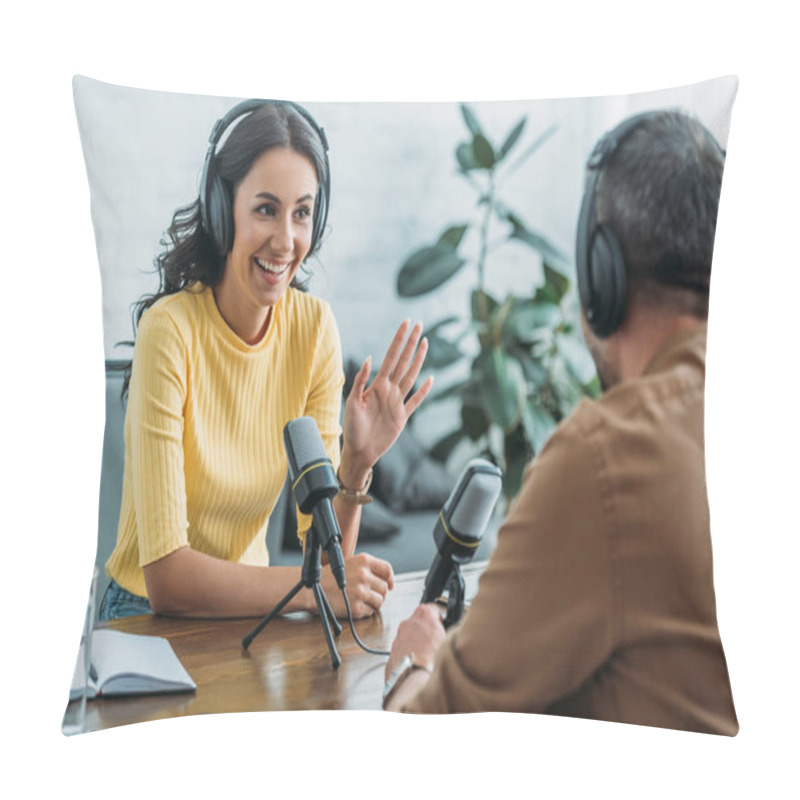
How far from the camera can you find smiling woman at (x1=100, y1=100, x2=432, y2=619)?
1.99 metres

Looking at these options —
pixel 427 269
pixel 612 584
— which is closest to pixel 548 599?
pixel 612 584

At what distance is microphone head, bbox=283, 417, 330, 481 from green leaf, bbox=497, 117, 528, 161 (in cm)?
64

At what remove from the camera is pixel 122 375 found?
200cm

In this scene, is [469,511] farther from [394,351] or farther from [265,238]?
[265,238]

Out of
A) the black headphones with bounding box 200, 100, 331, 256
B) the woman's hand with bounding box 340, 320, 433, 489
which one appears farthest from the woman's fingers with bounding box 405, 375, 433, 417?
the black headphones with bounding box 200, 100, 331, 256

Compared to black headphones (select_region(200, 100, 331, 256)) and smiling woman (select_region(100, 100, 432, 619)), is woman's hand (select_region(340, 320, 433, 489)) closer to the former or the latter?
smiling woman (select_region(100, 100, 432, 619))

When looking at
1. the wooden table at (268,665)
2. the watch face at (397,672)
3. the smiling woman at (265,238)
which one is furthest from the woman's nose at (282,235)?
the watch face at (397,672)

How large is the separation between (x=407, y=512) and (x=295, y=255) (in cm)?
55

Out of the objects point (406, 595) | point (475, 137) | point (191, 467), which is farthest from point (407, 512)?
point (475, 137)

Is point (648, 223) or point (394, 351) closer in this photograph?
point (648, 223)

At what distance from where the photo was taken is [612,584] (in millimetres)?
1819

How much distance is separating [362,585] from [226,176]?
2.76ft

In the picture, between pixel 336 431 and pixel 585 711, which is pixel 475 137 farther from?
pixel 585 711

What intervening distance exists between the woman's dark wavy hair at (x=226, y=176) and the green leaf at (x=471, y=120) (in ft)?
0.95
